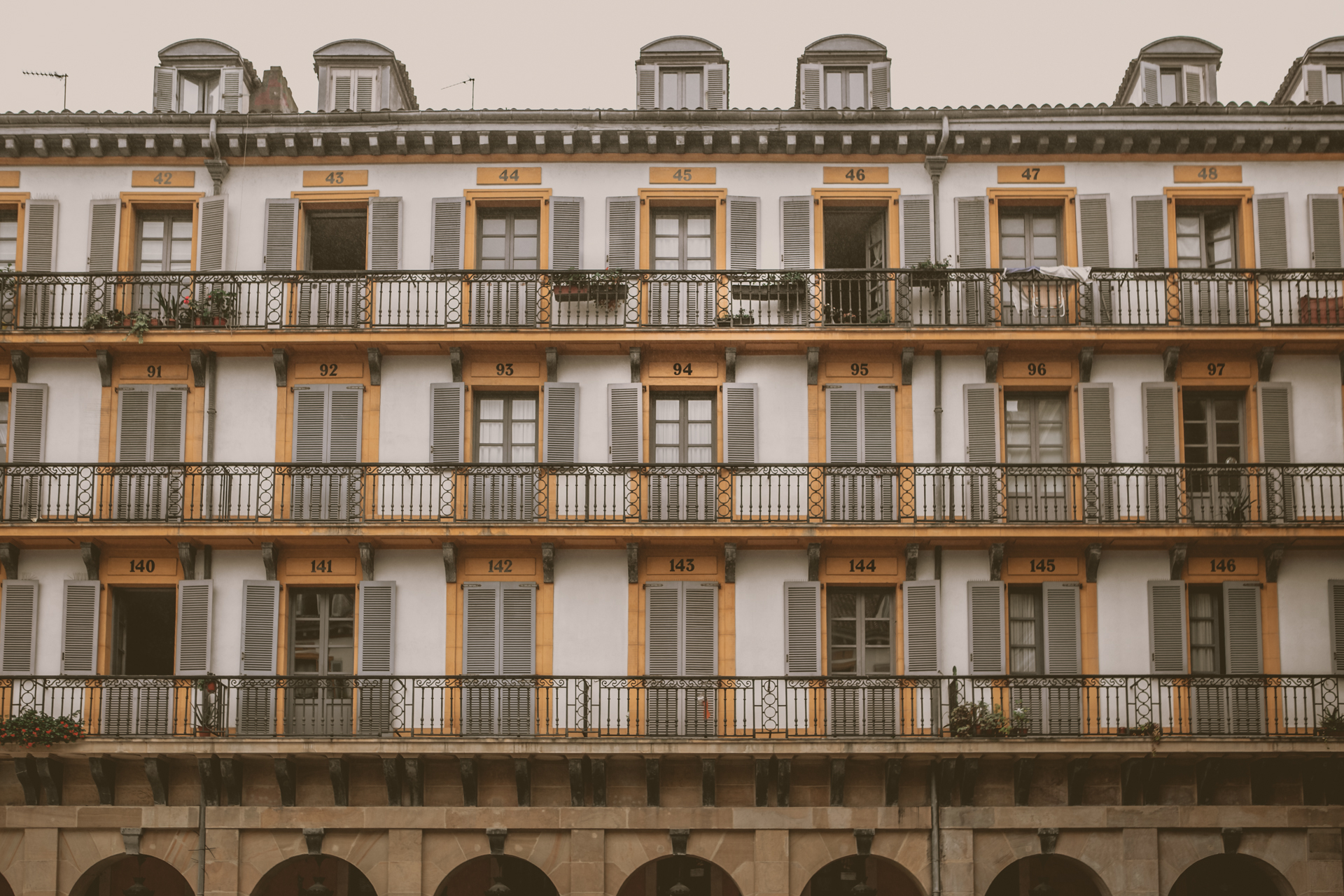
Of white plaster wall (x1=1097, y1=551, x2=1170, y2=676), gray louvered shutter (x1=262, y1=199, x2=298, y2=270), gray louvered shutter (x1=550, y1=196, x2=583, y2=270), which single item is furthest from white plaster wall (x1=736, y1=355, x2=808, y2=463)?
gray louvered shutter (x1=262, y1=199, x2=298, y2=270)

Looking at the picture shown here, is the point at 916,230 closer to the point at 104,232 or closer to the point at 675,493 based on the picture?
the point at 675,493

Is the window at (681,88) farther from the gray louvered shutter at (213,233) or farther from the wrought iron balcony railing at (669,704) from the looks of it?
the wrought iron balcony railing at (669,704)

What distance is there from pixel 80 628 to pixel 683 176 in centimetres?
1359

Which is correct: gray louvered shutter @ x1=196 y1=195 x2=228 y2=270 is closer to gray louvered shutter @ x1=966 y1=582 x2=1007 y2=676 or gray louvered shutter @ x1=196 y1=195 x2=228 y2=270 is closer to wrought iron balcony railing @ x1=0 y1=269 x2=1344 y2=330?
wrought iron balcony railing @ x1=0 y1=269 x2=1344 y2=330

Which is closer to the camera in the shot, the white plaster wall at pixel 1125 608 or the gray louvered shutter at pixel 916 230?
the white plaster wall at pixel 1125 608

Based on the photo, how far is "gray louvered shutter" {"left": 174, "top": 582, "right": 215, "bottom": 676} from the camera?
23766 millimetres

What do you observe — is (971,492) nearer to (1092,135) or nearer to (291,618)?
(1092,135)

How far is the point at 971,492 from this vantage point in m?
24.0

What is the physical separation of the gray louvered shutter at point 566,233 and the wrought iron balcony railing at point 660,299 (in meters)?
0.66

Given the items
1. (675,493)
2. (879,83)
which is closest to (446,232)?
(675,493)

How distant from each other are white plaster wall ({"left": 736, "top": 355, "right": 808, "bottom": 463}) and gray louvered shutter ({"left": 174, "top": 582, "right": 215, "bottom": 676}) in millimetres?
9727

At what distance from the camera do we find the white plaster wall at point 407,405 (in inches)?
973

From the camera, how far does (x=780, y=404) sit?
2478 centimetres

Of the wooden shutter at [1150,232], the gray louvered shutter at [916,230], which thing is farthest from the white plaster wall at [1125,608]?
the gray louvered shutter at [916,230]
